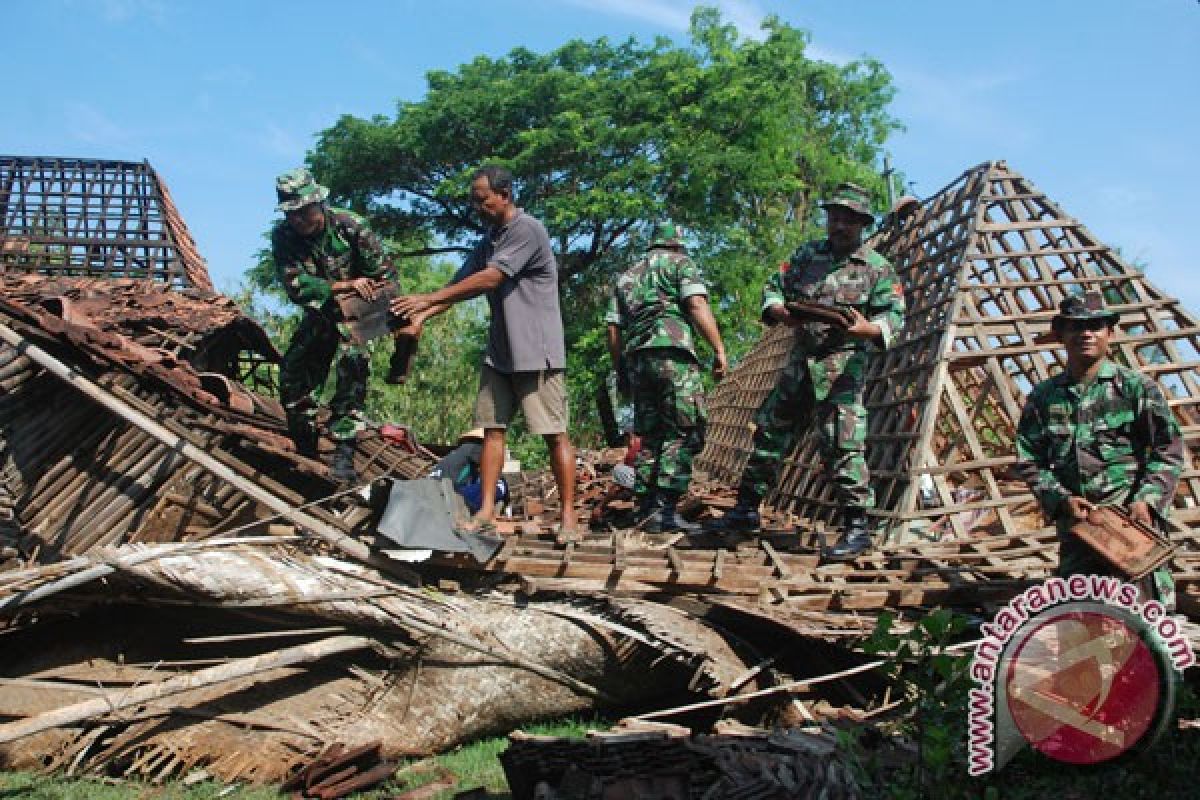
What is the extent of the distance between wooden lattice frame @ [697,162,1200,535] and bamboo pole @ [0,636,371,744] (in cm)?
366

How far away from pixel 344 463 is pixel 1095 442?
14.0ft

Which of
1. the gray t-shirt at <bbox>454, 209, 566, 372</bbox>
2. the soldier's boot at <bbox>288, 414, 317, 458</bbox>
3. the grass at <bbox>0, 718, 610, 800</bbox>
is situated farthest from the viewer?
the soldier's boot at <bbox>288, 414, 317, 458</bbox>

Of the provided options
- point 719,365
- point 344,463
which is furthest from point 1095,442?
point 344,463

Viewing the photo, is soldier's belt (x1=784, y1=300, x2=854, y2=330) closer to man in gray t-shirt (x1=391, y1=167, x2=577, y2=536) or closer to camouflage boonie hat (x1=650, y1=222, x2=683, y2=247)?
camouflage boonie hat (x1=650, y1=222, x2=683, y2=247)

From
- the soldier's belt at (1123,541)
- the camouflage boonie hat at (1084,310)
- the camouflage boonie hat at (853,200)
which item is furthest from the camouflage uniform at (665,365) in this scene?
the soldier's belt at (1123,541)

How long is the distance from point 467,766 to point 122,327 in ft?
17.8

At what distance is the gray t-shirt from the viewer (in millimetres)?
6426

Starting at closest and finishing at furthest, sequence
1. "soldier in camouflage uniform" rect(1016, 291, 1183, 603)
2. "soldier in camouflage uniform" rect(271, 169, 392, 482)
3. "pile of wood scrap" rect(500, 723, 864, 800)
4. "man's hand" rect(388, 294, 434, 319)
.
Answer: "pile of wood scrap" rect(500, 723, 864, 800), "soldier in camouflage uniform" rect(1016, 291, 1183, 603), "man's hand" rect(388, 294, 434, 319), "soldier in camouflage uniform" rect(271, 169, 392, 482)

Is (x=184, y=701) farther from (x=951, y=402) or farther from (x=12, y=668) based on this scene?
(x=951, y=402)

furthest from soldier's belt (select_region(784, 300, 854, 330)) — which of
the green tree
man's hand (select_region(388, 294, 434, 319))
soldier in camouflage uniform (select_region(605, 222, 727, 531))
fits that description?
the green tree

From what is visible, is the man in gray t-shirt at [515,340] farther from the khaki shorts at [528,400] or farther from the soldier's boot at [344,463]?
the soldier's boot at [344,463]

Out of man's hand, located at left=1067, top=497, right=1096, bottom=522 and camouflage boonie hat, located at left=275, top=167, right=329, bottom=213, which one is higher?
camouflage boonie hat, located at left=275, top=167, right=329, bottom=213

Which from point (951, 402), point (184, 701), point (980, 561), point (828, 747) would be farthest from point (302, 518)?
point (951, 402)

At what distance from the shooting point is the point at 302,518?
6043 millimetres
